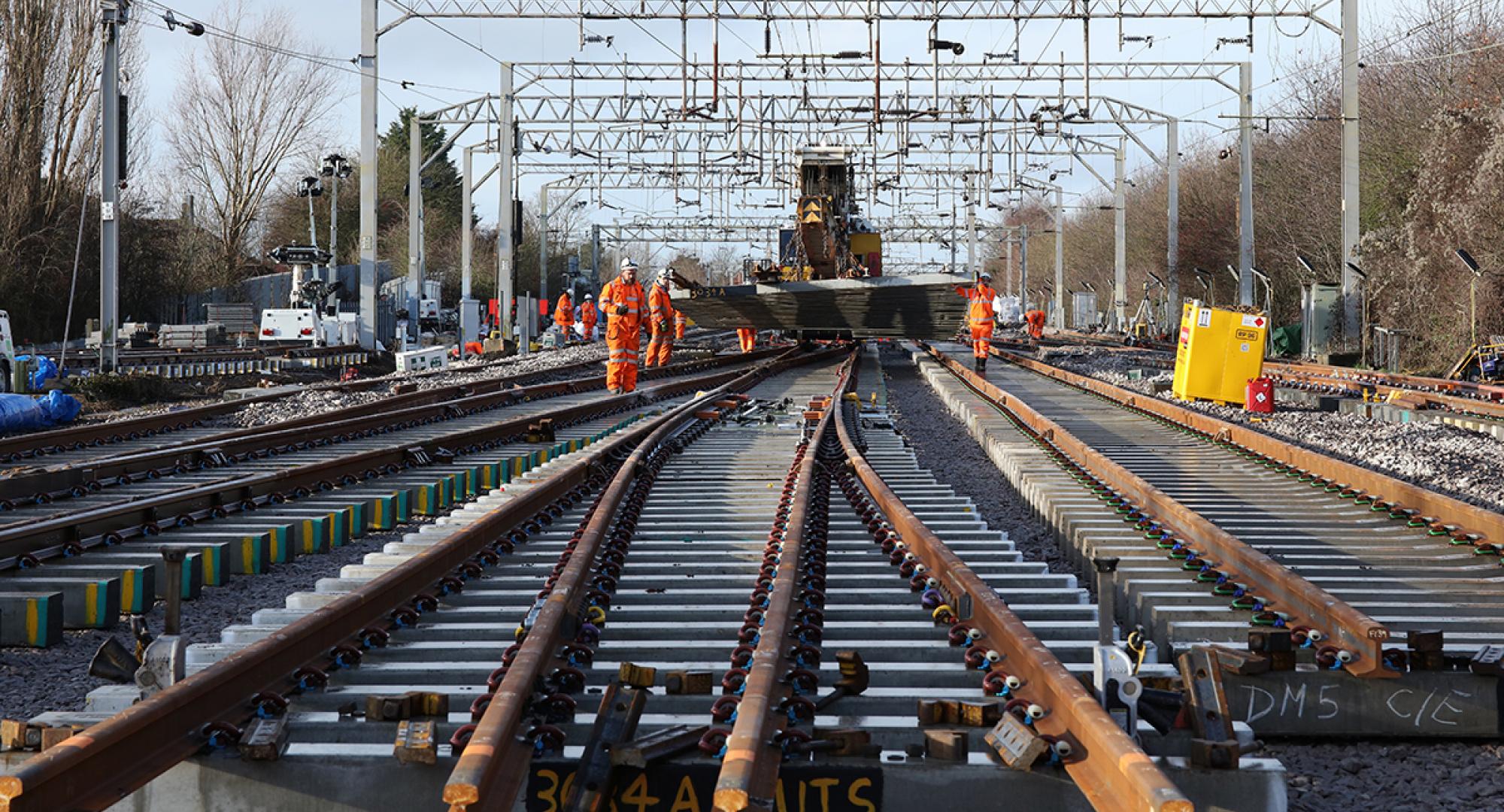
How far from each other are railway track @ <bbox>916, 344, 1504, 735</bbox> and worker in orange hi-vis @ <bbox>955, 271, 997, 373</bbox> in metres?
11.3

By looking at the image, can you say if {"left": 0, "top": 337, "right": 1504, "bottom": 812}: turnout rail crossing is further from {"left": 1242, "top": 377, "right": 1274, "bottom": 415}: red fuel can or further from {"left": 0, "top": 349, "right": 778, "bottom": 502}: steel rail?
{"left": 1242, "top": 377, "right": 1274, "bottom": 415}: red fuel can

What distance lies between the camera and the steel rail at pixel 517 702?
329cm

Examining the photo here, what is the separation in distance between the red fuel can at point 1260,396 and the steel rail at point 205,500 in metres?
8.38

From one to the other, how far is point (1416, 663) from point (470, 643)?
3.20 meters

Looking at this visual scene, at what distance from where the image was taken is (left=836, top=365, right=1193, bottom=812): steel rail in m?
3.10

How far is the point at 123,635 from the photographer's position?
636 cm

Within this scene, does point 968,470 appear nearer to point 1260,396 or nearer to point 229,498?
point 1260,396

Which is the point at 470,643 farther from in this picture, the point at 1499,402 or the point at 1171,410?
the point at 1499,402

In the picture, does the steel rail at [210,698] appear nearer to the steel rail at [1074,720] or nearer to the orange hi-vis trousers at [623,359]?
the steel rail at [1074,720]

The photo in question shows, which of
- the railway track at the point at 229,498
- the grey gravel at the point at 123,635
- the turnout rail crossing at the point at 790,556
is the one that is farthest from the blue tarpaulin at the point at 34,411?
the grey gravel at the point at 123,635

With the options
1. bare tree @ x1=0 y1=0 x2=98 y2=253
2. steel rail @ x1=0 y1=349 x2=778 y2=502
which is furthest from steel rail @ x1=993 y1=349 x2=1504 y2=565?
bare tree @ x1=0 y1=0 x2=98 y2=253

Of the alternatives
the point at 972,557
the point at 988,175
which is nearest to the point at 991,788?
the point at 972,557

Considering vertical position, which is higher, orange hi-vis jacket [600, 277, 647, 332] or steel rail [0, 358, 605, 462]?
orange hi-vis jacket [600, 277, 647, 332]

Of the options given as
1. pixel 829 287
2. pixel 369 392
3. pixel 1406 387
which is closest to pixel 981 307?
pixel 829 287
